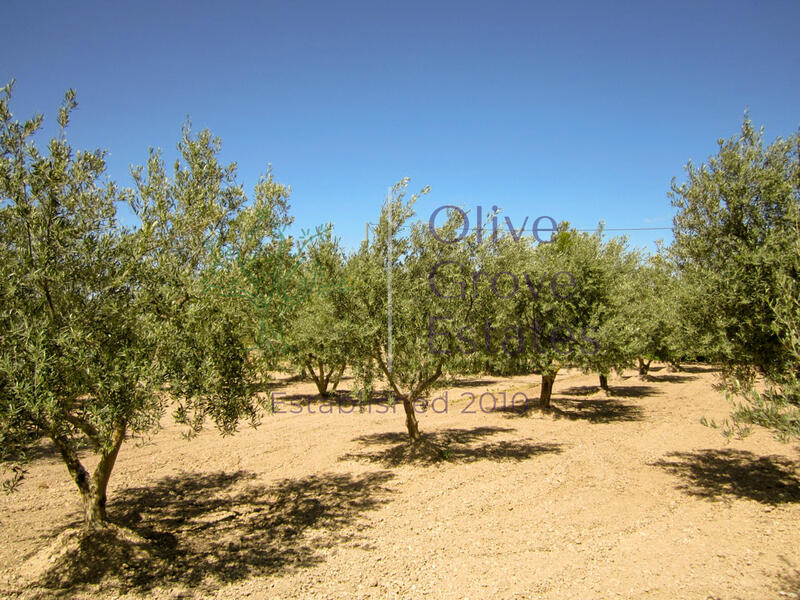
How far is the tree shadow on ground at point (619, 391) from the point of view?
28.9 meters

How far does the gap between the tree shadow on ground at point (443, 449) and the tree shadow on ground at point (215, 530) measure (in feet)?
5.72

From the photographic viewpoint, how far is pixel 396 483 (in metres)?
13.4

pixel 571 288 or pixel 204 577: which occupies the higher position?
pixel 571 288

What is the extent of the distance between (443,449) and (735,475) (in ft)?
29.2

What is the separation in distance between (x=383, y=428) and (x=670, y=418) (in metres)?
13.8

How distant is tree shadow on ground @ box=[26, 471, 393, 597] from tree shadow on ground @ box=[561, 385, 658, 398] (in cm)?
2028

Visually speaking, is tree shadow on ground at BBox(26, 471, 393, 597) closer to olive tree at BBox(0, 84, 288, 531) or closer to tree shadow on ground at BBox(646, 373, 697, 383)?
olive tree at BBox(0, 84, 288, 531)

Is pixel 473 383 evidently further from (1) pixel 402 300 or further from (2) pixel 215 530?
(2) pixel 215 530

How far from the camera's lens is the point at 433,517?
428 inches

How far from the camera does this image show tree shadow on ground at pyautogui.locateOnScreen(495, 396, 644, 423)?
22.3 meters

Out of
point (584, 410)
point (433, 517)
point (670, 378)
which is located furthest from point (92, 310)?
point (670, 378)

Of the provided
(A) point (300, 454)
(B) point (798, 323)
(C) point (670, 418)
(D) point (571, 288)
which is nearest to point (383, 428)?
(A) point (300, 454)

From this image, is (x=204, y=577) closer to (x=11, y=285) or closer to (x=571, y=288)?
(x=11, y=285)

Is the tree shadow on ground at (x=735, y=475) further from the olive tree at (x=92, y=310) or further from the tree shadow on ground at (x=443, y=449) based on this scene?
the olive tree at (x=92, y=310)
